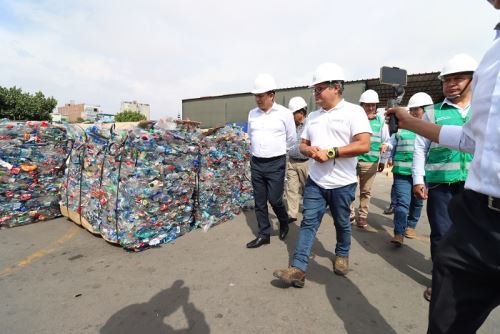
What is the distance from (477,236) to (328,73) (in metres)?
1.87

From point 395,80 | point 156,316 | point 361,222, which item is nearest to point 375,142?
point 361,222

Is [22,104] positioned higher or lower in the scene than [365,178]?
higher

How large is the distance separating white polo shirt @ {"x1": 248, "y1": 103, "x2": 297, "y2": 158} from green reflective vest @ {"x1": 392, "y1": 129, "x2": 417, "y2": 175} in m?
1.50

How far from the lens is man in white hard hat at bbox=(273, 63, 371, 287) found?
2.53 meters

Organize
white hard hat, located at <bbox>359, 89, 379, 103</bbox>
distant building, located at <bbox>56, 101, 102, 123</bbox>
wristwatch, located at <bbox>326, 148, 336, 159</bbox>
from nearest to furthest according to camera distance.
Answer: wristwatch, located at <bbox>326, 148, 336, 159</bbox> → white hard hat, located at <bbox>359, 89, 379, 103</bbox> → distant building, located at <bbox>56, 101, 102, 123</bbox>

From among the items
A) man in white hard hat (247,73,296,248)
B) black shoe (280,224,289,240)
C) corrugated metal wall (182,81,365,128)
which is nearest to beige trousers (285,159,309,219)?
black shoe (280,224,289,240)

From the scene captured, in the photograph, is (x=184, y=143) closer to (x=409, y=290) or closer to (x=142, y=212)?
(x=142, y=212)

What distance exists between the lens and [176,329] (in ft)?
6.68

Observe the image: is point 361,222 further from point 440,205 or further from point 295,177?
point 440,205

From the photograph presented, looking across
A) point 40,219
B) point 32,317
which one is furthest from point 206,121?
point 32,317

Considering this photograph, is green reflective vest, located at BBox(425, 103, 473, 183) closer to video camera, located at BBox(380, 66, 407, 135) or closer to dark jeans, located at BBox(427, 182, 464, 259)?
dark jeans, located at BBox(427, 182, 464, 259)

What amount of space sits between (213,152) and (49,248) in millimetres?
2328

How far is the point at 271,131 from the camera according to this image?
349 centimetres

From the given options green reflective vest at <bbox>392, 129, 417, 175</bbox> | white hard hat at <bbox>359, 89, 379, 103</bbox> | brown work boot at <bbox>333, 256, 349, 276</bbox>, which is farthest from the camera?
white hard hat at <bbox>359, 89, 379, 103</bbox>
